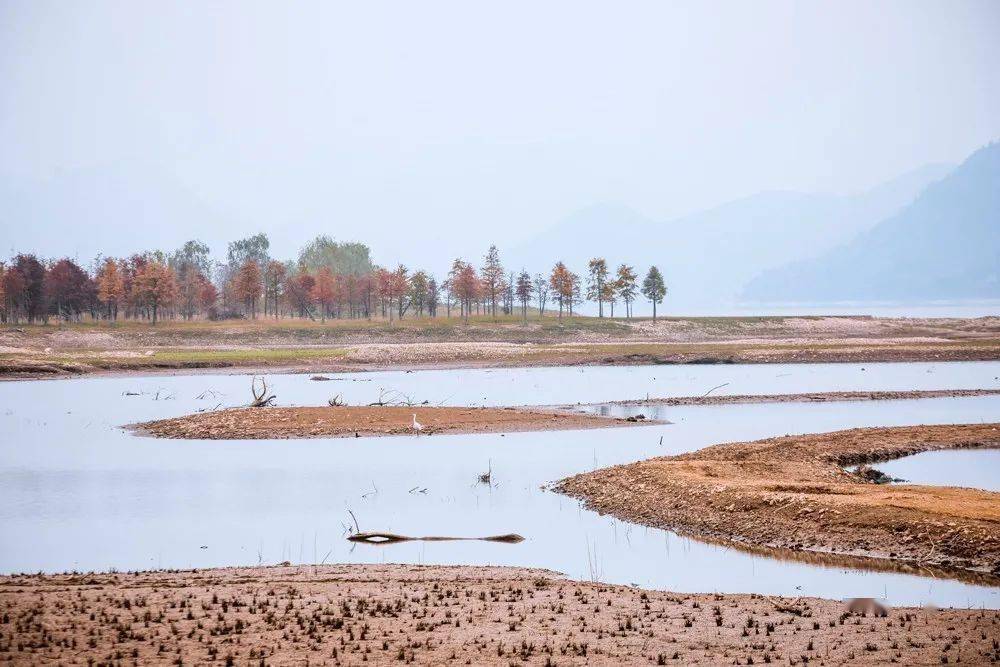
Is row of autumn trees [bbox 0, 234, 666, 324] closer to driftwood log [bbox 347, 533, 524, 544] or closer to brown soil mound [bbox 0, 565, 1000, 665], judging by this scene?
driftwood log [bbox 347, 533, 524, 544]

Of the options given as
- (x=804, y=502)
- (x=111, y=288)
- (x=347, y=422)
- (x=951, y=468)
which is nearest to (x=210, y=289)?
(x=111, y=288)

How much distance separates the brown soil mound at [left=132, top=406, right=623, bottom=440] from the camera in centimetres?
4947

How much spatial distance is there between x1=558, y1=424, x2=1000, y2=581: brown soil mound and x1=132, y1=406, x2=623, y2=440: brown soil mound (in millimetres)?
15056

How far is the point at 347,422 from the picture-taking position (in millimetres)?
50625

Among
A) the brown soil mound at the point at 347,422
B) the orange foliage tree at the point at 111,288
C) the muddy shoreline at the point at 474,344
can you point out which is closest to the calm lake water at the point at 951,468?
the brown soil mound at the point at 347,422

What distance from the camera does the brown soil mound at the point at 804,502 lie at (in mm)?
23375

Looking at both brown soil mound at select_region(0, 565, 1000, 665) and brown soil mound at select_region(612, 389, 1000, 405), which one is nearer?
brown soil mound at select_region(0, 565, 1000, 665)

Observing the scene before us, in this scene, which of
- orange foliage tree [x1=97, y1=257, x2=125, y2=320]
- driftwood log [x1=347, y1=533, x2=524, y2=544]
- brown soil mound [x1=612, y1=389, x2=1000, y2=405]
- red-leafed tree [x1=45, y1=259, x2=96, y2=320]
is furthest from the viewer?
red-leafed tree [x1=45, y1=259, x2=96, y2=320]

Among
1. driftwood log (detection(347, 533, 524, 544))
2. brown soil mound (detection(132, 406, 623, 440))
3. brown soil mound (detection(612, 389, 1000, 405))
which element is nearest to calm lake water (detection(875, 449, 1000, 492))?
driftwood log (detection(347, 533, 524, 544))

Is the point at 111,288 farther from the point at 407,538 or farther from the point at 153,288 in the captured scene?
the point at 407,538

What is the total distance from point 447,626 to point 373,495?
1700 cm

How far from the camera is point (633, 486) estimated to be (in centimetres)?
3177

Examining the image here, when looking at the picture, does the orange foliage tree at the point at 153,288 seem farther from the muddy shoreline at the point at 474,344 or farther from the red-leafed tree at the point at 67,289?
the red-leafed tree at the point at 67,289

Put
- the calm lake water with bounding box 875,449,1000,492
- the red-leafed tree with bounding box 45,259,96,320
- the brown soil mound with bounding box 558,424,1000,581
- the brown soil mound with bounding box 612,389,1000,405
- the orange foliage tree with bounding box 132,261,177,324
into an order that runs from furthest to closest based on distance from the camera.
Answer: the red-leafed tree with bounding box 45,259,96,320 → the orange foliage tree with bounding box 132,261,177,324 → the brown soil mound with bounding box 612,389,1000,405 → the calm lake water with bounding box 875,449,1000,492 → the brown soil mound with bounding box 558,424,1000,581
